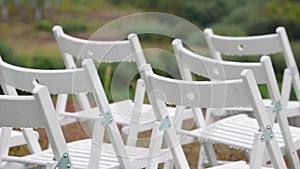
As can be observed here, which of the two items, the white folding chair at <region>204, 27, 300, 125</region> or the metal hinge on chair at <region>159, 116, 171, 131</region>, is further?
the white folding chair at <region>204, 27, 300, 125</region>

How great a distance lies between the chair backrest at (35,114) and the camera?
8.13 ft

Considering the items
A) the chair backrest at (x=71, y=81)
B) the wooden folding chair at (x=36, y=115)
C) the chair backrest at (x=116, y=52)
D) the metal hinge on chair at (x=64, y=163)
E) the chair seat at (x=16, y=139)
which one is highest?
the chair backrest at (x=116, y=52)

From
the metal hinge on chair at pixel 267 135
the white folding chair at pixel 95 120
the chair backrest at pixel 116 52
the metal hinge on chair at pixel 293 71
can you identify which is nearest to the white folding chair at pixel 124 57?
the chair backrest at pixel 116 52

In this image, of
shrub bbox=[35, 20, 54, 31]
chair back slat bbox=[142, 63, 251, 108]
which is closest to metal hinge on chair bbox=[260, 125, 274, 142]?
chair back slat bbox=[142, 63, 251, 108]

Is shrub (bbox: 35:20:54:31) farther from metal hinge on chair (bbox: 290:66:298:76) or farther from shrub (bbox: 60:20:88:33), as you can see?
metal hinge on chair (bbox: 290:66:298:76)

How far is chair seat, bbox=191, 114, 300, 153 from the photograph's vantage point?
143 inches

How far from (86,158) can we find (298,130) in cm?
111

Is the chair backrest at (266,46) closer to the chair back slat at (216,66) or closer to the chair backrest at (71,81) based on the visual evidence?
the chair back slat at (216,66)

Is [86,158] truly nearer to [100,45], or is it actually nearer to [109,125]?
[109,125]

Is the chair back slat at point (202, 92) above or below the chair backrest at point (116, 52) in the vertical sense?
below

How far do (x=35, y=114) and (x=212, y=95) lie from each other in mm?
753

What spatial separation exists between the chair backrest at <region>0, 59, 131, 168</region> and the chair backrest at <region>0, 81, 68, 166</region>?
53 centimetres

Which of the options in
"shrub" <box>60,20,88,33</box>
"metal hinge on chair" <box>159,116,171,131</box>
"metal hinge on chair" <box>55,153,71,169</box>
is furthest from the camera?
"shrub" <box>60,20,88,33</box>

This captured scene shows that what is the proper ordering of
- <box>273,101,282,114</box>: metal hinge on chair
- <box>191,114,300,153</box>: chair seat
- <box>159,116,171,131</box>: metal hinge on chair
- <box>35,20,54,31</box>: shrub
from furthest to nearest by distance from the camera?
1. <box>35,20,54,31</box>: shrub
2. <box>191,114,300,153</box>: chair seat
3. <box>273,101,282,114</box>: metal hinge on chair
4. <box>159,116,171,131</box>: metal hinge on chair
